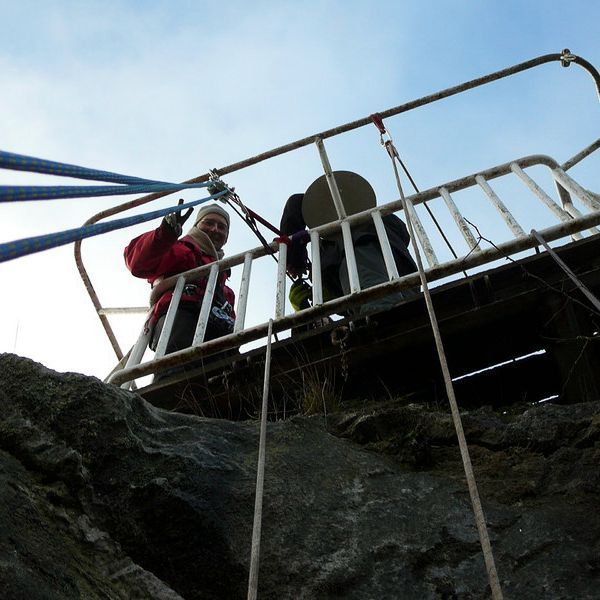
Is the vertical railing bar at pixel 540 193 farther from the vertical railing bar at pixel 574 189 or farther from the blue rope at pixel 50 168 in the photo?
the blue rope at pixel 50 168

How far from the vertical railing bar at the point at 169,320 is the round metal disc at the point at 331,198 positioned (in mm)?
1104

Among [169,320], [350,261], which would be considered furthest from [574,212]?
[169,320]

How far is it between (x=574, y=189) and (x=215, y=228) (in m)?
2.76

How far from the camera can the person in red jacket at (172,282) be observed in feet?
16.4

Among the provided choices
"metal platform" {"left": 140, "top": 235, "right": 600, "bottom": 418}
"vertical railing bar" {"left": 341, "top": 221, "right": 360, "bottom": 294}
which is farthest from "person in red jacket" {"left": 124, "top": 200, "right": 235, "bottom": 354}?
"vertical railing bar" {"left": 341, "top": 221, "right": 360, "bottom": 294}

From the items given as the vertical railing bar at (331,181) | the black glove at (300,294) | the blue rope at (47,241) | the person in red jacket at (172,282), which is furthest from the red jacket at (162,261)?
the blue rope at (47,241)

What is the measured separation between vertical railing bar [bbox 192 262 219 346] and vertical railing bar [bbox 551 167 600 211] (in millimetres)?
2039

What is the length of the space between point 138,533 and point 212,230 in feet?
13.5

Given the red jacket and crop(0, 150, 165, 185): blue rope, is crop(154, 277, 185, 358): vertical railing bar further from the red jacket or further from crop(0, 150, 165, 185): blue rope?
crop(0, 150, 165, 185): blue rope

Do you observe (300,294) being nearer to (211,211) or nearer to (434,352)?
(211,211)

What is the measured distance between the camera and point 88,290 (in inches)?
224

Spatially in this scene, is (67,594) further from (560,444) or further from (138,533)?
(560,444)

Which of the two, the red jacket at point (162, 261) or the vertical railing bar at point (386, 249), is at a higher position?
the red jacket at point (162, 261)

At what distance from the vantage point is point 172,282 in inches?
203
